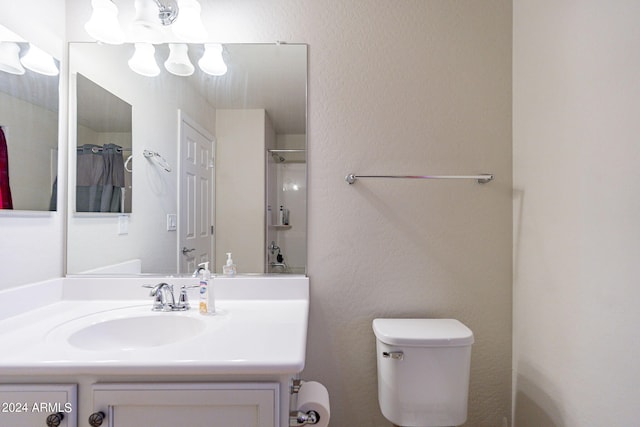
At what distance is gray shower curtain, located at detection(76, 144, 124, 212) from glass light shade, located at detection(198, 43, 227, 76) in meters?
0.52

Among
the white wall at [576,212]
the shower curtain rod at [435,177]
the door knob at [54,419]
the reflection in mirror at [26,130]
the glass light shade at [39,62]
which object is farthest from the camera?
the shower curtain rod at [435,177]

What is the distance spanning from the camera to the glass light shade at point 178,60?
1.37 m

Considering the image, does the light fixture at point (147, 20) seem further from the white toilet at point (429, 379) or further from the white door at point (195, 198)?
the white toilet at point (429, 379)

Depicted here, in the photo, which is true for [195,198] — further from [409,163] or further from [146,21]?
[409,163]

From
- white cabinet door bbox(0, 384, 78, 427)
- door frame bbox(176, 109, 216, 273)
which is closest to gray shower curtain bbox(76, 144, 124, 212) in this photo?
door frame bbox(176, 109, 216, 273)

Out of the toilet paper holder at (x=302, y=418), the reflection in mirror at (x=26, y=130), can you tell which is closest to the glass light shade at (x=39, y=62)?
the reflection in mirror at (x=26, y=130)

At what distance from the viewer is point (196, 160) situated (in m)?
1.39

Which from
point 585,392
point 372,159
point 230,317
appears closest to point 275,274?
point 230,317

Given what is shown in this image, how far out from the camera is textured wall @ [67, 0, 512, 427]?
1.40 metres

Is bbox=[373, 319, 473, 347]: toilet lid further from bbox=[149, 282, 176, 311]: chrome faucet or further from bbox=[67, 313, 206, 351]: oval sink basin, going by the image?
bbox=[149, 282, 176, 311]: chrome faucet

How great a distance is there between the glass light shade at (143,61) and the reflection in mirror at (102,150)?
6.2 inches

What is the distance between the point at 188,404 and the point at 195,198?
85 centimetres

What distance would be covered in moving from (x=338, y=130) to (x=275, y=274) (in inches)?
27.5

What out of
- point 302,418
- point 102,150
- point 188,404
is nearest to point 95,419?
point 188,404
